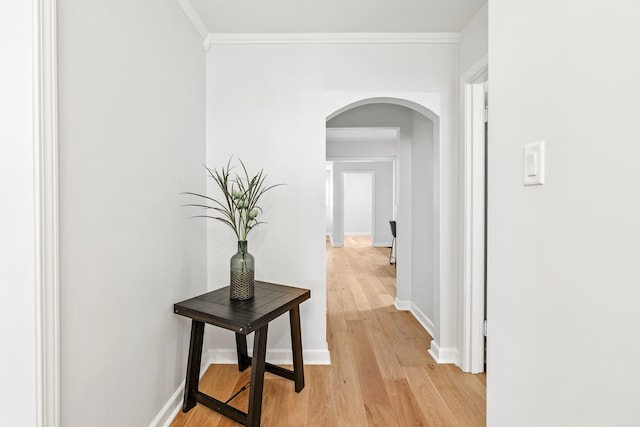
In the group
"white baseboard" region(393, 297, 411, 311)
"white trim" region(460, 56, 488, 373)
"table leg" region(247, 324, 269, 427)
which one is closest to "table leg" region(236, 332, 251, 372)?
"table leg" region(247, 324, 269, 427)

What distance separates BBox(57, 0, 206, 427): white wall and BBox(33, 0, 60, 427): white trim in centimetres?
7

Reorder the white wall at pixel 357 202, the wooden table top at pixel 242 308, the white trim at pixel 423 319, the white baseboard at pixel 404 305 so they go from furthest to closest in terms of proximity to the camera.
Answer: the white wall at pixel 357 202 → the white baseboard at pixel 404 305 → the white trim at pixel 423 319 → the wooden table top at pixel 242 308

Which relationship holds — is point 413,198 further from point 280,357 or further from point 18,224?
point 18,224

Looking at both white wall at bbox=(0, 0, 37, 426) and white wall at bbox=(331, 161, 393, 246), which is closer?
white wall at bbox=(0, 0, 37, 426)

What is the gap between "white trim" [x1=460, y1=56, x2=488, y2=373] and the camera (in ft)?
7.29

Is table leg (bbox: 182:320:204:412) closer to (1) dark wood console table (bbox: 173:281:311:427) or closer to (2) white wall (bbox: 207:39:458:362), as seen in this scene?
(1) dark wood console table (bbox: 173:281:311:427)

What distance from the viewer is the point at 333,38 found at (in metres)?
2.36

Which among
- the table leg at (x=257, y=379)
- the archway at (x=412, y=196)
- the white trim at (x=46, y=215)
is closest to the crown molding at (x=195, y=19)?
the white trim at (x=46, y=215)

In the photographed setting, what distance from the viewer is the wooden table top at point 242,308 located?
156cm

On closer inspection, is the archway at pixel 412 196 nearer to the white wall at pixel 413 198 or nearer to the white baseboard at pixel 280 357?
the white wall at pixel 413 198

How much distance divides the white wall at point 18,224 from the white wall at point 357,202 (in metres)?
10.1

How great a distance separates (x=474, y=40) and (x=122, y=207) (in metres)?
2.29
